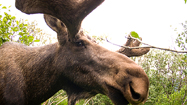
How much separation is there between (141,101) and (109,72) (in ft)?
1.32

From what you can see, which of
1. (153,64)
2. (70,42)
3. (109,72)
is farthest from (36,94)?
(153,64)

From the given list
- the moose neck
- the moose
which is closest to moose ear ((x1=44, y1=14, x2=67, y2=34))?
the moose

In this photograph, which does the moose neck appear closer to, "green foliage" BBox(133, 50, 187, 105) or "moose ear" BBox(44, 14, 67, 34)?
"moose ear" BBox(44, 14, 67, 34)

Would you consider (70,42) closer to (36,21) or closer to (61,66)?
(61,66)

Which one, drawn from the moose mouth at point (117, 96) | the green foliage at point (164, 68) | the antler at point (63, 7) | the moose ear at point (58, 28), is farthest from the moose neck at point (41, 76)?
the green foliage at point (164, 68)

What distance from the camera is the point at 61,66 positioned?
182cm

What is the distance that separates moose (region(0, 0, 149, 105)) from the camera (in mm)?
1404

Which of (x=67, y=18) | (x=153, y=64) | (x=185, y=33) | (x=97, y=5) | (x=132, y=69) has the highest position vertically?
(x=185, y=33)

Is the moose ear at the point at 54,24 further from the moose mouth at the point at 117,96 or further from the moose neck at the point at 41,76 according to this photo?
the moose mouth at the point at 117,96

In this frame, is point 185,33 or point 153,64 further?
point 153,64

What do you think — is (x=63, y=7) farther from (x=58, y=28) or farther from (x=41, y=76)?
(x=41, y=76)

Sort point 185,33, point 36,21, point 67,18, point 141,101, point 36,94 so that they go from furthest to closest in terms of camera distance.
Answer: point 36,21 → point 185,33 → point 36,94 → point 67,18 → point 141,101

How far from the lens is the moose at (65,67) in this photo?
1404mm

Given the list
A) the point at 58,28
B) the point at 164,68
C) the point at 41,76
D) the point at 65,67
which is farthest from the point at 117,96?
the point at 164,68
